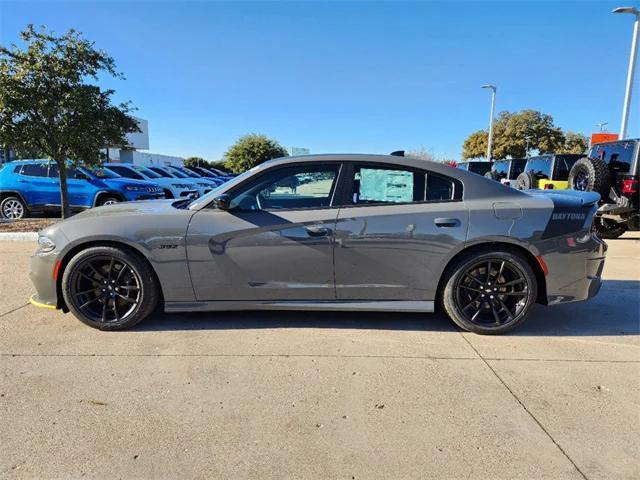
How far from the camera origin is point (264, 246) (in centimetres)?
365

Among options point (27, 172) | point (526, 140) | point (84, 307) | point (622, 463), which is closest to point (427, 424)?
point (622, 463)

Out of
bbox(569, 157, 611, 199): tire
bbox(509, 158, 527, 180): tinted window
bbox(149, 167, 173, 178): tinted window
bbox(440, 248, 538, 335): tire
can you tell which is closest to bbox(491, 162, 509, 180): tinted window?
bbox(509, 158, 527, 180): tinted window

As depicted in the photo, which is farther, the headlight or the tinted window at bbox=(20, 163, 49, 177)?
the tinted window at bbox=(20, 163, 49, 177)

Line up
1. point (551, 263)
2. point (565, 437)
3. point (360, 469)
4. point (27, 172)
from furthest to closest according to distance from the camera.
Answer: point (27, 172) → point (551, 263) → point (565, 437) → point (360, 469)

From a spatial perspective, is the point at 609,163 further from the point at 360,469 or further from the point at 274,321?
the point at 360,469

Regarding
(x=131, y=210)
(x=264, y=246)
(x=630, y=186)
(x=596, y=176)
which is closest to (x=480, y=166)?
(x=596, y=176)

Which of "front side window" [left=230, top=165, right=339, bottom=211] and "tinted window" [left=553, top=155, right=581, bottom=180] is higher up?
"tinted window" [left=553, top=155, right=581, bottom=180]

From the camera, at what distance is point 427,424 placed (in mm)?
2529

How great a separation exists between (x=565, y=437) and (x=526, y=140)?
52.8 m

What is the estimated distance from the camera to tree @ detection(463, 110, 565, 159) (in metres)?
49.2

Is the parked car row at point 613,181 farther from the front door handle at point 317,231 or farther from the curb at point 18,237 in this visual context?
the curb at point 18,237

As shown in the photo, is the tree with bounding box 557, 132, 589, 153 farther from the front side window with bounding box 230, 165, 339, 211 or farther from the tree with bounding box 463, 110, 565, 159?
the front side window with bounding box 230, 165, 339, 211

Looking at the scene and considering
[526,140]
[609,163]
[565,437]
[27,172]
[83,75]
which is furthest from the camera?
[526,140]

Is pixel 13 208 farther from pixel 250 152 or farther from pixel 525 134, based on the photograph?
pixel 525 134
